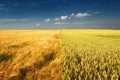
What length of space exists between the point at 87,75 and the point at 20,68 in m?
4.58

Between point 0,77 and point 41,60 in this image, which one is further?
point 41,60

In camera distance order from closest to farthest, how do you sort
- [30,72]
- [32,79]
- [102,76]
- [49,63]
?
[102,76], [32,79], [30,72], [49,63]

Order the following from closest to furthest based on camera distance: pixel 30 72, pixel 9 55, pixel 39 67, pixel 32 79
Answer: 1. pixel 32 79
2. pixel 30 72
3. pixel 39 67
4. pixel 9 55

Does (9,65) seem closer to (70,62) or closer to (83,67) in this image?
(70,62)

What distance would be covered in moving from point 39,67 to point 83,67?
3122 mm

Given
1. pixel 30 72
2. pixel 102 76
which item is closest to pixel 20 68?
pixel 30 72

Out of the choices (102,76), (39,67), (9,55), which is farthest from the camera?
(9,55)

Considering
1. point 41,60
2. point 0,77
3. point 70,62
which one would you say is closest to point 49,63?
point 41,60

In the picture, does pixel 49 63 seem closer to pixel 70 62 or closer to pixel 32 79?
pixel 70 62

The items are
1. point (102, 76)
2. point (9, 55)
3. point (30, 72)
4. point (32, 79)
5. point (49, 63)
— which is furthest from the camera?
point (9, 55)

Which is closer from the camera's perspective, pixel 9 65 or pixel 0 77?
pixel 0 77

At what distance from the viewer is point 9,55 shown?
547 inches

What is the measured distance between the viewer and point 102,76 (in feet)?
28.1

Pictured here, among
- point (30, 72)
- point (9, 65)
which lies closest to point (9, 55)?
point (9, 65)
